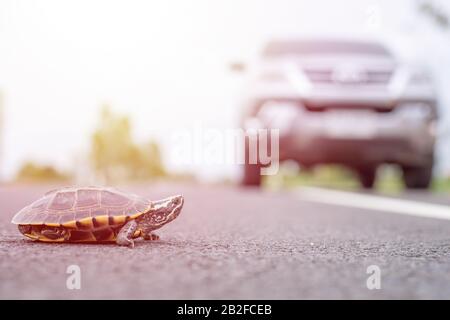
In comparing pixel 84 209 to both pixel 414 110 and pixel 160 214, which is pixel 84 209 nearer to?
pixel 160 214

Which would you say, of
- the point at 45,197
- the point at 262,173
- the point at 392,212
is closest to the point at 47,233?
the point at 45,197

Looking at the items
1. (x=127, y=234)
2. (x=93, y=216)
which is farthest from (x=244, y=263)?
(x=93, y=216)

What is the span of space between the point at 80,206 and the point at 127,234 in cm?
28

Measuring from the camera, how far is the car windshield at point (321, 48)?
9.11m

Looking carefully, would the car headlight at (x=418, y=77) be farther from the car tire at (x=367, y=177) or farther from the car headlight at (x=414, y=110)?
the car tire at (x=367, y=177)

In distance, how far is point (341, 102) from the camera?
8.82 m

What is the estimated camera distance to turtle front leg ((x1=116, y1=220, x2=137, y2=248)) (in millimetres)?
3984

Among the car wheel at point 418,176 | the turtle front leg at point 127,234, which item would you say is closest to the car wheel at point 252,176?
the car wheel at point 418,176

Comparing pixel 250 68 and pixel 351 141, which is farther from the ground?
pixel 250 68

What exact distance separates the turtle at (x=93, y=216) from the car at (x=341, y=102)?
4.89m

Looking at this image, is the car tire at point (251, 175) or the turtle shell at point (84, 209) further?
the car tire at point (251, 175)
